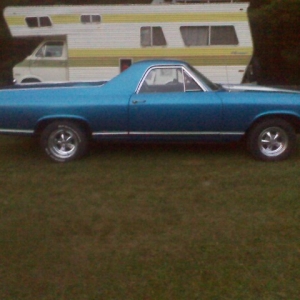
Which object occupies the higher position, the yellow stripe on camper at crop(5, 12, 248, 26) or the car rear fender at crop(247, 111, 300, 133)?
the yellow stripe on camper at crop(5, 12, 248, 26)

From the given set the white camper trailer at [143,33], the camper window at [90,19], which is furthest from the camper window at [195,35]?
the camper window at [90,19]

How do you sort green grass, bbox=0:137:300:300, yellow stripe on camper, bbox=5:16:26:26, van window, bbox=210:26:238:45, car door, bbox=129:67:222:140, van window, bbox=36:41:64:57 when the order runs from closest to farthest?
green grass, bbox=0:137:300:300 → car door, bbox=129:67:222:140 → van window, bbox=210:26:238:45 → yellow stripe on camper, bbox=5:16:26:26 → van window, bbox=36:41:64:57

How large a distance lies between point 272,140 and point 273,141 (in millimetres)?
24

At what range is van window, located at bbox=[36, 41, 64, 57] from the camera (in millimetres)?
14586

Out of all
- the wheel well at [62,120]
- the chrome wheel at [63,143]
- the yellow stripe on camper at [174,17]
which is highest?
the yellow stripe on camper at [174,17]

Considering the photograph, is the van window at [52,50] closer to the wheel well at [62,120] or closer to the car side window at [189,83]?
the wheel well at [62,120]

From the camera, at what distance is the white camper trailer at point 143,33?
14.0 m

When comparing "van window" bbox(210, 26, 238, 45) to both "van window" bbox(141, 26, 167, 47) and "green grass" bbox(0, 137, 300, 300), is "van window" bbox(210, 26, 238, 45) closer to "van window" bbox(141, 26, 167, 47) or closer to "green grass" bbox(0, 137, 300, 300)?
"van window" bbox(141, 26, 167, 47)

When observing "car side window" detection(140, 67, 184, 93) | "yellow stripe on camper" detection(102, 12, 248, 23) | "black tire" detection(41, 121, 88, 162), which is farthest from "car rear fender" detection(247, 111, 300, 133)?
"yellow stripe on camper" detection(102, 12, 248, 23)

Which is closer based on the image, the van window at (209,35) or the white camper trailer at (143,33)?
the white camper trailer at (143,33)

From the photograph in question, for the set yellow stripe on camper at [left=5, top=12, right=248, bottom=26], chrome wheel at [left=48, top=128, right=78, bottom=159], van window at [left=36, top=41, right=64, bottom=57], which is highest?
yellow stripe on camper at [left=5, top=12, right=248, bottom=26]

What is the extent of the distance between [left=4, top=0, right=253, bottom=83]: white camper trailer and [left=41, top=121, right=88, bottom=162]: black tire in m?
6.69

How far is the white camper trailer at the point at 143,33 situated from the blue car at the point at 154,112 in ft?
21.1

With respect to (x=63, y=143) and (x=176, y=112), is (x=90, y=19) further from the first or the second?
(x=176, y=112)
